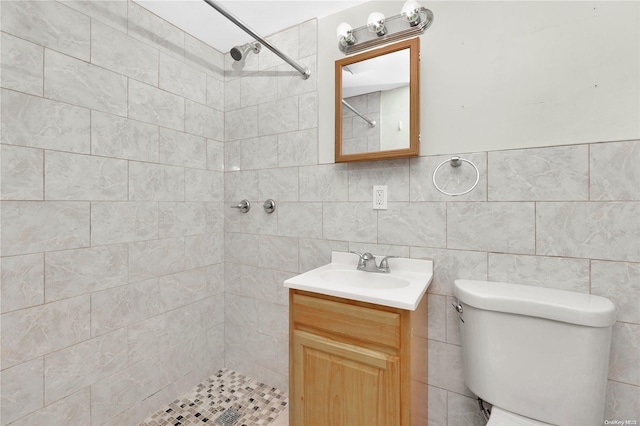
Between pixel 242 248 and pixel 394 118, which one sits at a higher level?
pixel 394 118

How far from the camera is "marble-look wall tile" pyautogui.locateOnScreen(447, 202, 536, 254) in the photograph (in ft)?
3.78

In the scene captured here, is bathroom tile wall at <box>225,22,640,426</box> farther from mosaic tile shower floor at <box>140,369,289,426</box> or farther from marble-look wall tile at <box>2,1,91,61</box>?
marble-look wall tile at <box>2,1,91,61</box>

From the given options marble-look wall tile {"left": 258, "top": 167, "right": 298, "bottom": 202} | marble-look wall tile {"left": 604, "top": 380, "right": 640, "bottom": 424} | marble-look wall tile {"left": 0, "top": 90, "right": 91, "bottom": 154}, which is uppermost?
marble-look wall tile {"left": 0, "top": 90, "right": 91, "bottom": 154}

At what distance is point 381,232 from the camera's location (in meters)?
1.45

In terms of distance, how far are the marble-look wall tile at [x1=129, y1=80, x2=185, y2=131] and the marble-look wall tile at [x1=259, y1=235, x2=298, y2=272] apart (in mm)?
903

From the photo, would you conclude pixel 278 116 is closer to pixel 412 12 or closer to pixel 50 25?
pixel 412 12

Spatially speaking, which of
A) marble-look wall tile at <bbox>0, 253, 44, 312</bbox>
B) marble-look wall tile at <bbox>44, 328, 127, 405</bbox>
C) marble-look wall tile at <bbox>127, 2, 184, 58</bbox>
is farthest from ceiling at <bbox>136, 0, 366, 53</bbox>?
marble-look wall tile at <bbox>44, 328, 127, 405</bbox>

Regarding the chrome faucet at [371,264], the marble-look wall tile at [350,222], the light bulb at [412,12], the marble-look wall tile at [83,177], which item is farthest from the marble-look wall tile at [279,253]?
the light bulb at [412,12]

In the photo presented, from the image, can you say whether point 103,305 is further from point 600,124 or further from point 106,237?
point 600,124

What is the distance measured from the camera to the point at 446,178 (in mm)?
1295

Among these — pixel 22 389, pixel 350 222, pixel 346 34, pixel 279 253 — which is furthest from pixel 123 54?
pixel 22 389

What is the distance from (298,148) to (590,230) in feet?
4.59

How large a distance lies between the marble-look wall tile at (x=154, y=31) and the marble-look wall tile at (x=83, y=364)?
1598 mm

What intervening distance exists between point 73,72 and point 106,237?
776 mm
